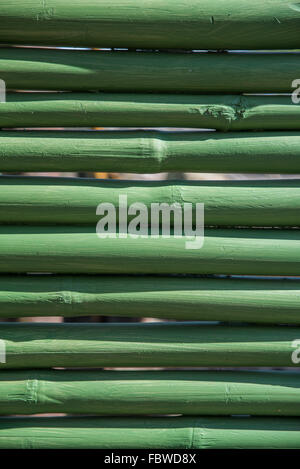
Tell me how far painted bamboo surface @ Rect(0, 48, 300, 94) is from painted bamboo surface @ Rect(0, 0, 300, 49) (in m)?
0.05

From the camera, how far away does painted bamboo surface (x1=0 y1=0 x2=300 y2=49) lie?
1.64 metres

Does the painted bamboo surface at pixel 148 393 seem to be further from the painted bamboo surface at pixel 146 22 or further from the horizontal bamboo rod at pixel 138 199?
the painted bamboo surface at pixel 146 22

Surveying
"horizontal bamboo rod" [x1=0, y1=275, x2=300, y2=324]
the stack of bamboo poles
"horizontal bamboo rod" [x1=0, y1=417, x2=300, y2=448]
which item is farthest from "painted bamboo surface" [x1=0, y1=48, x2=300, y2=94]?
"horizontal bamboo rod" [x1=0, y1=417, x2=300, y2=448]

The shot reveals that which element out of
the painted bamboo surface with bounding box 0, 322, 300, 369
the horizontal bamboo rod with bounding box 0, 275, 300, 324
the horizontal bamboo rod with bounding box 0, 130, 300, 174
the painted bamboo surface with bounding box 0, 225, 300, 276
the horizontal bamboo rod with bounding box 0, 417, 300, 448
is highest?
the horizontal bamboo rod with bounding box 0, 130, 300, 174

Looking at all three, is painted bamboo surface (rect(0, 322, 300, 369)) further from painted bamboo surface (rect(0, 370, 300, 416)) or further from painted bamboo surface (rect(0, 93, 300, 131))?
painted bamboo surface (rect(0, 93, 300, 131))

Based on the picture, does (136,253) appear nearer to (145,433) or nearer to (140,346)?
(140,346)

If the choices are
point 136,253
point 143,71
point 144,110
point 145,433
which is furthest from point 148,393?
point 143,71

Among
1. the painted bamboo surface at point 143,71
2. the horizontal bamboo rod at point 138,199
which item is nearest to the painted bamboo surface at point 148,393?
the horizontal bamboo rod at point 138,199

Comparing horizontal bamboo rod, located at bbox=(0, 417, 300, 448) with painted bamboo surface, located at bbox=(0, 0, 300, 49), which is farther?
horizontal bamboo rod, located at bbox=(0, 417, 300, 448)

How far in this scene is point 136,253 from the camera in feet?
5.64

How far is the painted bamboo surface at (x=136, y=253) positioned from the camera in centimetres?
172

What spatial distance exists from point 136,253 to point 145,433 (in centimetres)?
71

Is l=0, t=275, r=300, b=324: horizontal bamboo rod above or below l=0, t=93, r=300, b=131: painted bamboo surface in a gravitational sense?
below

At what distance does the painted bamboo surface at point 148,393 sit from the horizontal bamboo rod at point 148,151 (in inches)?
31.5
